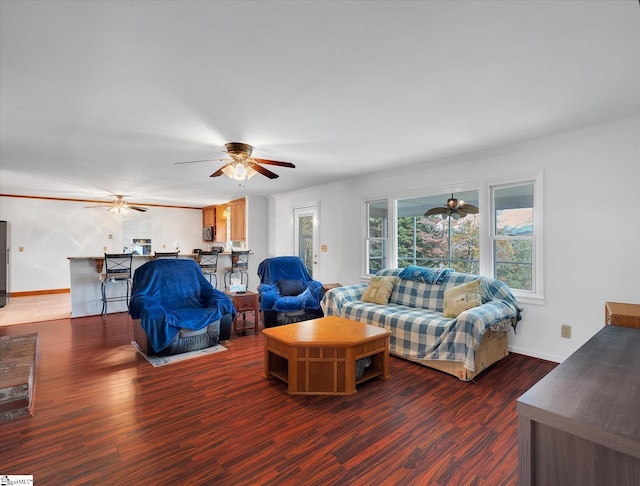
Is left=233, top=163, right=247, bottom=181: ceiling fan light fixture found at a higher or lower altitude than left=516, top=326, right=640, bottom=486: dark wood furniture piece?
higher

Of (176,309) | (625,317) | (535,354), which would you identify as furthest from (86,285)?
(625,317)

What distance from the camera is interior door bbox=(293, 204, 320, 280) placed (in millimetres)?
6465

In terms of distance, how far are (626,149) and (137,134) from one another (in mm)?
4691

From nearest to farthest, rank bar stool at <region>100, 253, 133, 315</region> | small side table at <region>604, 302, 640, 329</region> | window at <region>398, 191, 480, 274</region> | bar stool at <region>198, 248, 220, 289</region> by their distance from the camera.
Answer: small side table at <region>604, 302, 640, 329</region> → bar stool at <region>100, 253, 133, 315</region> → window at <region>398, 191, 480, 274</region> → bar stool at <region>198, 248, 220, 289</region>

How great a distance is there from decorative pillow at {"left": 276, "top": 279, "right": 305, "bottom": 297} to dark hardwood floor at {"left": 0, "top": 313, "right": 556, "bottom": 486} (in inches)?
69.8

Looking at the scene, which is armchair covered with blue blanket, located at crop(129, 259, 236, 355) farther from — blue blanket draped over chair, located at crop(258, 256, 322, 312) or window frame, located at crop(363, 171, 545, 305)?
window frame, located at crop(363, 171, 545, 305)

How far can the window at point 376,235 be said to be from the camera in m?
5.22

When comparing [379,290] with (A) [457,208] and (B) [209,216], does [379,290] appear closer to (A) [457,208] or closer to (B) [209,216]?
(A) [457,208]

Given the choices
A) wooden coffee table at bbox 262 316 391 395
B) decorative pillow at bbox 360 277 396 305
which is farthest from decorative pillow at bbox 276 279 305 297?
wooden coffee table at bbox 262 316 391 395

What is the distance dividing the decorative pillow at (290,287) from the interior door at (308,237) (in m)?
1.25

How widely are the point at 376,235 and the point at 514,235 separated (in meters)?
2.07

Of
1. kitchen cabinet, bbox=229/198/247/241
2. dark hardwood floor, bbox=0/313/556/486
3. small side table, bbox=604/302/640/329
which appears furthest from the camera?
kitchen cabinet, bbox=229/198/247/241

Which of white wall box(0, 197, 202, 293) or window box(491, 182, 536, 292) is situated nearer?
window box(491, 182, 536, 292)

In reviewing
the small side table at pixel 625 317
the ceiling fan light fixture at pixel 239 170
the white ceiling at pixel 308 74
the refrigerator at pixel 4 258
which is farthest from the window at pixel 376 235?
the refrigerator at pixel 4 258
